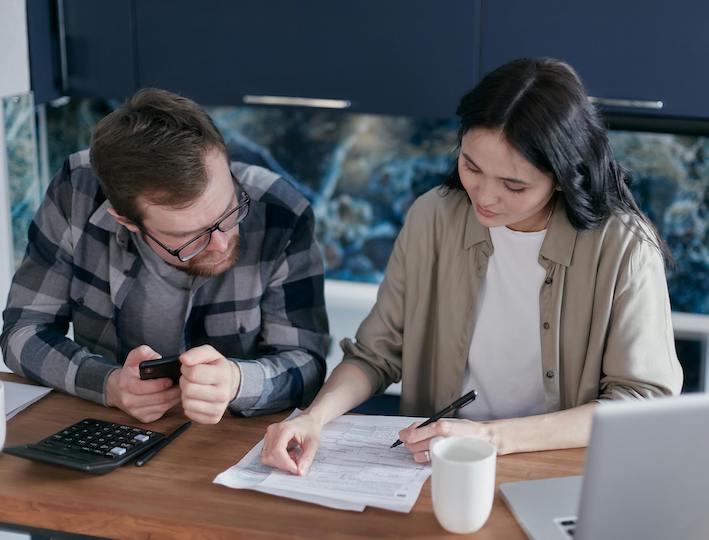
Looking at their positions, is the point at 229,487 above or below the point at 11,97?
below

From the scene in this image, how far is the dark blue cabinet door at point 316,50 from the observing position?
8.50ft

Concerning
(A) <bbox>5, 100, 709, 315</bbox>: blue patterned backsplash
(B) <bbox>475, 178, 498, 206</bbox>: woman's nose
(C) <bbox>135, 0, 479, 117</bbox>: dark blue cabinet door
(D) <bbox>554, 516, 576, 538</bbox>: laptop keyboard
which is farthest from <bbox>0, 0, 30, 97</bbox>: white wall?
(D) <bbox>554, 516, 576, 538</bbox>: laptop keyboard

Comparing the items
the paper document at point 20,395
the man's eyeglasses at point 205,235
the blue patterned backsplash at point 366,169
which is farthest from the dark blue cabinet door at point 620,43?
the paper document at point 20,395

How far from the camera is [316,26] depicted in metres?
2.66

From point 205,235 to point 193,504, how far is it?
516mm

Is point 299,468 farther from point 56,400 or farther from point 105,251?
point 105,251

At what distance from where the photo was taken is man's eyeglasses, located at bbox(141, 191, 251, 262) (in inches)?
66.4

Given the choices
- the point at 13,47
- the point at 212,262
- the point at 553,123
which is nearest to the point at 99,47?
the point at 13,47

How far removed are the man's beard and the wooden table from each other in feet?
1.17

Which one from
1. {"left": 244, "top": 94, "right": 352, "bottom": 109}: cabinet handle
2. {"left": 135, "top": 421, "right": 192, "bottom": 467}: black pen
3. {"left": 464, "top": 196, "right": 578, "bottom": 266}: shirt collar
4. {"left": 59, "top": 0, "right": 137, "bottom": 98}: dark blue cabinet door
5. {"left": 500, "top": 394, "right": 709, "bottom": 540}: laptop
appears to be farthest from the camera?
{"left": 59, "top": 0, "right": 137, "bottom": 98}: dark blue cabinet door

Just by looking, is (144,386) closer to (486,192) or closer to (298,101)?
(486,192)

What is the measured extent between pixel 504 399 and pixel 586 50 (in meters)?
1.12

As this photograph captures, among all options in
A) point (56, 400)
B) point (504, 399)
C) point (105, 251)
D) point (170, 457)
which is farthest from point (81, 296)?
point (504, 399)

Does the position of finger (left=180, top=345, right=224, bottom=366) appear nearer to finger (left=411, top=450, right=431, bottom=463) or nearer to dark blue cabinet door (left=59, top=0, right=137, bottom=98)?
finger (left=411, top=450, right=431, bottom=463)
